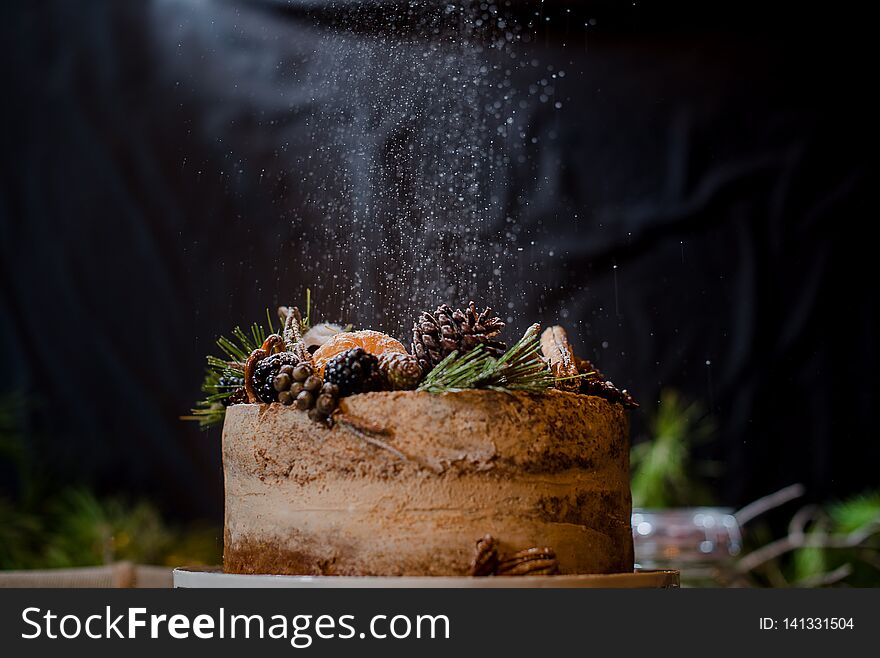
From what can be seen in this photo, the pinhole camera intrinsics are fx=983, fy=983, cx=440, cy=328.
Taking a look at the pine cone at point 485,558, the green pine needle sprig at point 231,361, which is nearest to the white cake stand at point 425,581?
the pine cone at point 485,558

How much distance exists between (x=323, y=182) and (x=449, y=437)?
0.41 metres

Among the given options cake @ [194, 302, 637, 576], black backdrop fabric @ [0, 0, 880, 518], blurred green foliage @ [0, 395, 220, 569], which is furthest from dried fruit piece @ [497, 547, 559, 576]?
blurred green foliage @ [0, 395, 220, 569]

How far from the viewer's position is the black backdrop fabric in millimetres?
2369

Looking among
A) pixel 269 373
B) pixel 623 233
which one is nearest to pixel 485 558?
pixel 269 373

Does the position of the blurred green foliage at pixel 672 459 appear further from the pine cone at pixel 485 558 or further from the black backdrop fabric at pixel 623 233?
the pine cone at pixel 485 558

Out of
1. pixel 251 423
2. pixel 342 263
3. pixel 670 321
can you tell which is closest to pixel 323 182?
pixel 342 263

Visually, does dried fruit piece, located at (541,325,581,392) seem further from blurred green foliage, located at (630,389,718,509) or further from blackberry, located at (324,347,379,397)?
blurred green foliage, located at (630,389,718,509)

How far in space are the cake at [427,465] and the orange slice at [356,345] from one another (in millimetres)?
34

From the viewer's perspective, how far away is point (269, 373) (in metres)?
0.93

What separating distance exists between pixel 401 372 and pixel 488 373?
3.1 inches

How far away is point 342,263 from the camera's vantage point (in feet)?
3.65

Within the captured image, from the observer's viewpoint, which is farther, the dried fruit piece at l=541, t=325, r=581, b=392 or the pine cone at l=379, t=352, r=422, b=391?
the dried fruit piece at l=541, t=325, r=581, b=392

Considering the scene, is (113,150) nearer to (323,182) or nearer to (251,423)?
(323,182)

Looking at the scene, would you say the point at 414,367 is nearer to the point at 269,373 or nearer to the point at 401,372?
the point at 401,372
